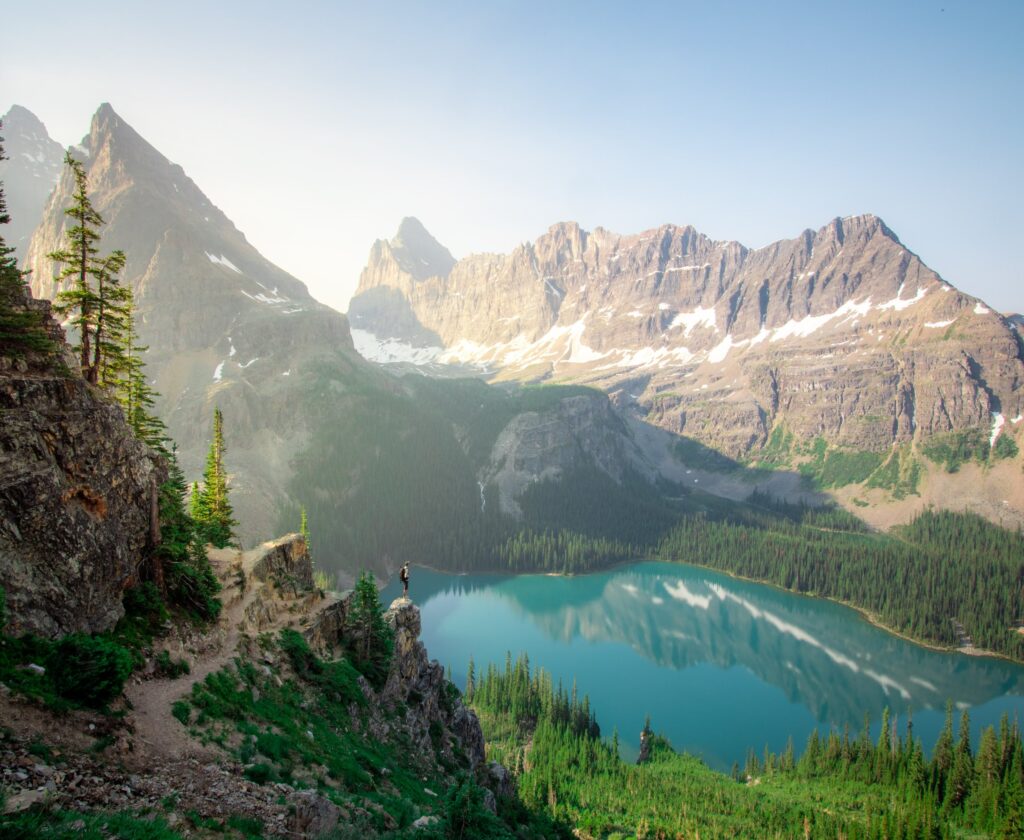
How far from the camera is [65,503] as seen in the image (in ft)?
60.5

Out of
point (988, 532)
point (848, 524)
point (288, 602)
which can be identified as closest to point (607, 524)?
point (848, 524)

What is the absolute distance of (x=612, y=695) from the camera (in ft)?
300

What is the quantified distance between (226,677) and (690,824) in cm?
4970

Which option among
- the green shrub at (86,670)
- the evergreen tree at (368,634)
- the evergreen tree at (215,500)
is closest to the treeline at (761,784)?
the evergreen tree at (368,634)

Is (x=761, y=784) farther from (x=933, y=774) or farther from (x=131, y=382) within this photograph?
(x=131, y=382)

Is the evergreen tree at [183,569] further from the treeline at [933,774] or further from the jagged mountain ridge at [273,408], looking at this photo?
the jagged mountain ridge at [273,408]

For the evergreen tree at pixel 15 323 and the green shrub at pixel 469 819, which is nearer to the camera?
the green shrub at pixel 469 819

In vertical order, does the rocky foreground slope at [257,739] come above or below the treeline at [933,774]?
above

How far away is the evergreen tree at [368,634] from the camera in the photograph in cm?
3341

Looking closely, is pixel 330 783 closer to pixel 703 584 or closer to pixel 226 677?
pixel 226 677

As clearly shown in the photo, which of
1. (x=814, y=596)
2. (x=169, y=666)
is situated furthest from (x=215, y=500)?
(x=814, y=596)

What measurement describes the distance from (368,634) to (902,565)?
152m

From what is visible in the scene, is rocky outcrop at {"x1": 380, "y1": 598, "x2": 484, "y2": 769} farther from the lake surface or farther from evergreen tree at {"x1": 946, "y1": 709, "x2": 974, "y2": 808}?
evergreen tree at {"x1": 946, "y1": 709, "x2": 974, "y2": 808}

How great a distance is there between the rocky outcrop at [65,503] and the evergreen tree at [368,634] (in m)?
14.6
